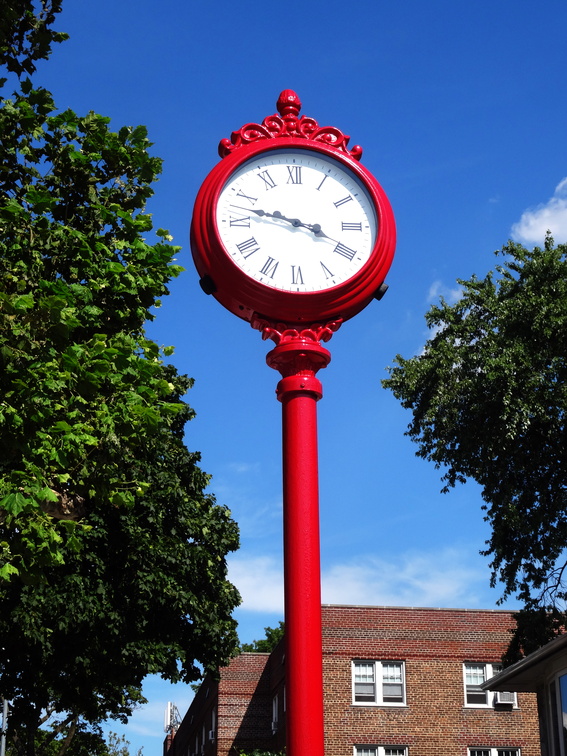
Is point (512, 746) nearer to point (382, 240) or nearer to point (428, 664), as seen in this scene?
point (428, 664)

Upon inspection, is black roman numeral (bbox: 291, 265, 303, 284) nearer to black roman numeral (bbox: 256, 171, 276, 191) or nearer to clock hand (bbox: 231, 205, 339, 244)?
clock hand (bbox: 231, 205, 339, 244)

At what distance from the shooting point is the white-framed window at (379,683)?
36.3 meters

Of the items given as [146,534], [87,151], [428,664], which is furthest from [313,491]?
[428,664]

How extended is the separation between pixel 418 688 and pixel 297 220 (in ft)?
105

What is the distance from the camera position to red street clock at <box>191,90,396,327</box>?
7387mm

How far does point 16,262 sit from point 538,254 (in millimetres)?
18732

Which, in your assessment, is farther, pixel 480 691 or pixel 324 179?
pixel 480 691

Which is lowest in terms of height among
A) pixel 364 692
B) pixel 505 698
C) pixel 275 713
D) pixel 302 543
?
pixel 302 543

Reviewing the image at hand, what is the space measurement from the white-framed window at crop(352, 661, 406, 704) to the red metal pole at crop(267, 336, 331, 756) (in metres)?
31.1

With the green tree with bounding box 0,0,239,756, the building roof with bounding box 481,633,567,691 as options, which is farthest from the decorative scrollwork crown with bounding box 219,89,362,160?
the building roof with bounding box 481,633,567,691

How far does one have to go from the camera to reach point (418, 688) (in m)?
36.6

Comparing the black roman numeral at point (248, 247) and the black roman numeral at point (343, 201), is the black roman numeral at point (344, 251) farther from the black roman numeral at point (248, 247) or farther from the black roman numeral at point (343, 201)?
the black roman numeral at point (248, 247)

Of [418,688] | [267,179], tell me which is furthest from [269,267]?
[418,688]

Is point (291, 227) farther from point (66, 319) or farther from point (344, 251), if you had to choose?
point (66, 319)
